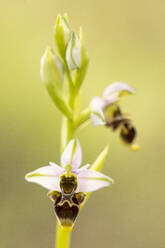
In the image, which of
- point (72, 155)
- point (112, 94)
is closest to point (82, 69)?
point (112, 94)

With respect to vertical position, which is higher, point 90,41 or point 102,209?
point 90,41

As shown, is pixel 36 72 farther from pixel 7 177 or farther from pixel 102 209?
pixel 102 209

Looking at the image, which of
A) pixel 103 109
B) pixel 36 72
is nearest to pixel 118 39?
pixel 36 72

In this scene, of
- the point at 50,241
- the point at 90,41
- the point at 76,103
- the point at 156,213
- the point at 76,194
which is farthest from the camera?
the point at 90,41

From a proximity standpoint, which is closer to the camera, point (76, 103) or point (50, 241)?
point (76, 103)

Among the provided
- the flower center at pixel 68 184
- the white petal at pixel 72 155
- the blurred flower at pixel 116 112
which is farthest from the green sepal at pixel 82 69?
the flower center at pixel 68 184

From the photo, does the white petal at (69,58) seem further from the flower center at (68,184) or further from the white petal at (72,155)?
the flower center at (68,184)

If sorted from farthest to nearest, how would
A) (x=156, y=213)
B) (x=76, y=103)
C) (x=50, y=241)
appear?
(x=156, y=213)
(x=50, y=241)
(x=76, y=103)

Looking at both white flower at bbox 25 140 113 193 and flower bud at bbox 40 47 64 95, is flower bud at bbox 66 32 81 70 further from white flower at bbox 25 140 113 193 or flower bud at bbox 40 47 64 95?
white flower at bbox 25 140 113 193

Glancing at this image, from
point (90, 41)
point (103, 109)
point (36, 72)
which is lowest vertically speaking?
point (103, 109)
